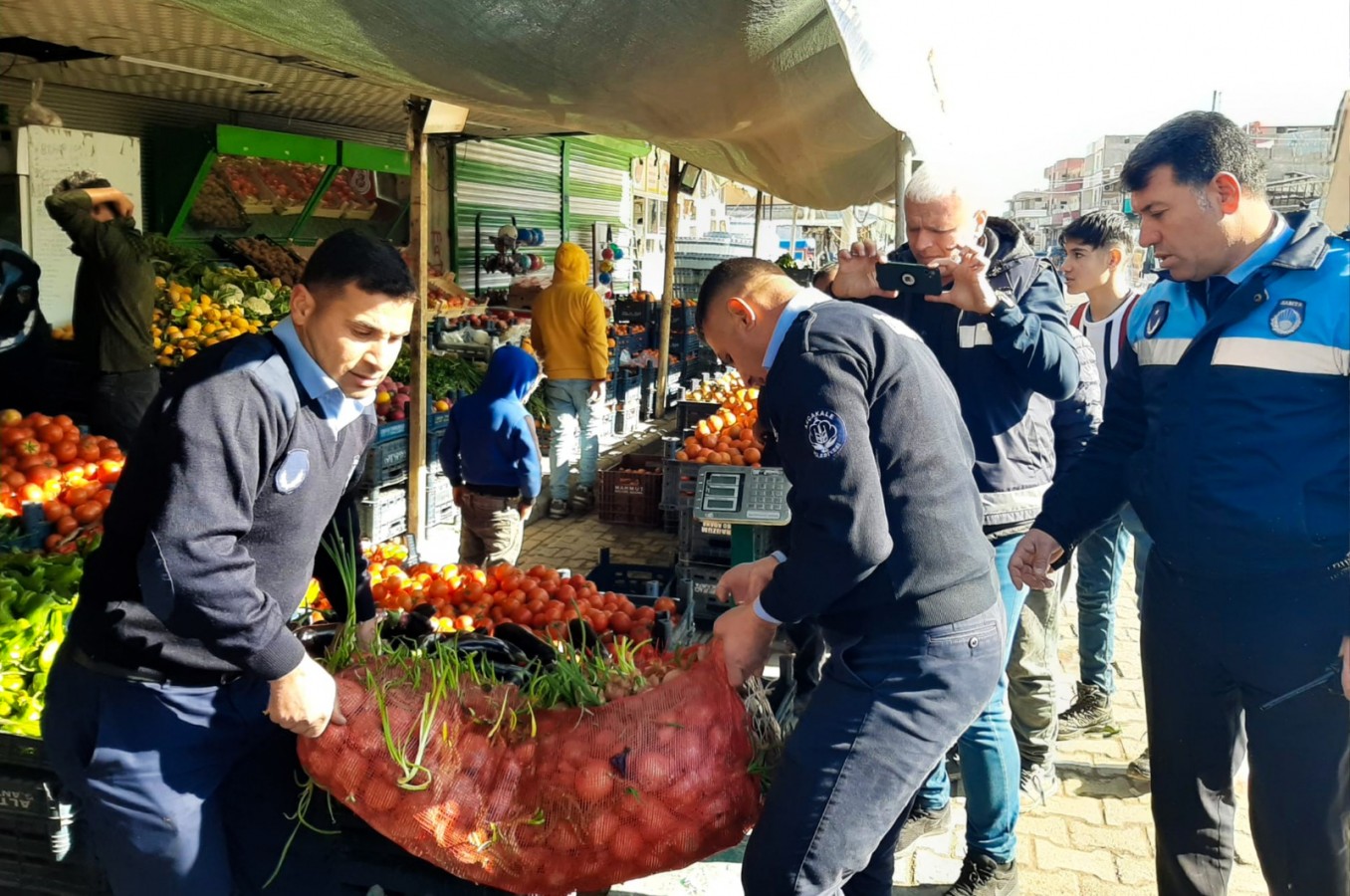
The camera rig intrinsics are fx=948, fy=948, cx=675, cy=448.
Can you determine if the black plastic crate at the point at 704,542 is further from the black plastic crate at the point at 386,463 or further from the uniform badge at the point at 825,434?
the uniform badge at the point at 825,434

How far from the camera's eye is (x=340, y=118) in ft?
35.5

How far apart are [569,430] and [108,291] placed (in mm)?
3534

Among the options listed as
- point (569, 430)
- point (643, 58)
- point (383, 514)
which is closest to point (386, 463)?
point (383, 514)

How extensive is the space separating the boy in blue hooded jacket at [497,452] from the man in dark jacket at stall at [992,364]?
209cm

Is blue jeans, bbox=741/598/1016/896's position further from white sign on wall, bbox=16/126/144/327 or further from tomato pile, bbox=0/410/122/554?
white sign on wall, bbox=16/126/144/327

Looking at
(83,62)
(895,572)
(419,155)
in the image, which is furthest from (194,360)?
(83,62)

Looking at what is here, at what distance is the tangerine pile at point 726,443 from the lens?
5.68 meters

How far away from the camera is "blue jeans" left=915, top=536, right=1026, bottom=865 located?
3.01 m

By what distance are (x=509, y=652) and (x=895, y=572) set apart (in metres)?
1.17

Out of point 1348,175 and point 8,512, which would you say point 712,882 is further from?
point 8,512

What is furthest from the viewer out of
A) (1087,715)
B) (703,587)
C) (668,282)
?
(668,282)

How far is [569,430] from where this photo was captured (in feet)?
25.9

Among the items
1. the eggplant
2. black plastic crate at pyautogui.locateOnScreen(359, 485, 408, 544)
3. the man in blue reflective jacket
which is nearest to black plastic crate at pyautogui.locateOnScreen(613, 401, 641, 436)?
black plastic crate at pyautogui.locateOnScreen(359, 485, 408, 544)

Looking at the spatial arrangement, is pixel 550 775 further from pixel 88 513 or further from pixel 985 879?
pixel 88 513
